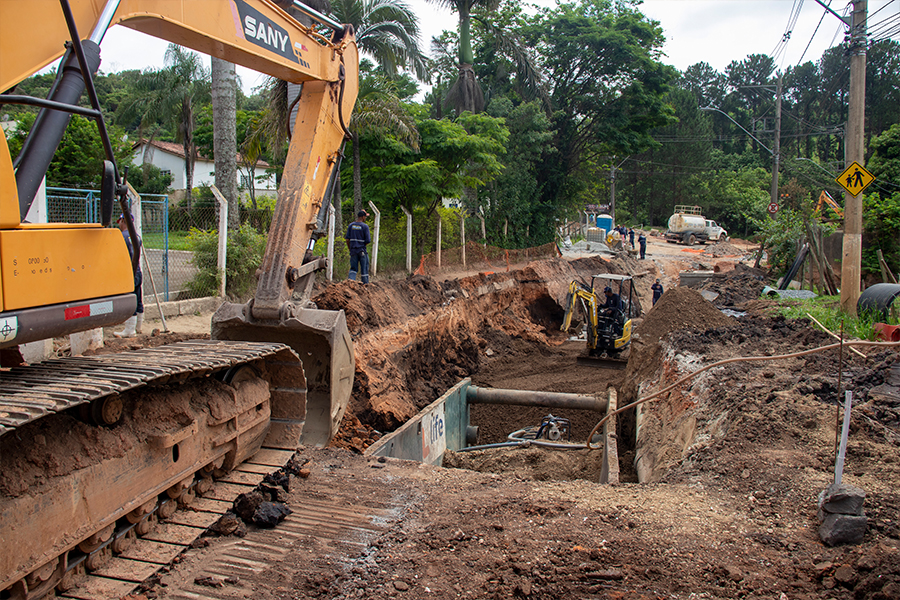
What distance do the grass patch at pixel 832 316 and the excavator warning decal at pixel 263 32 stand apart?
790cm

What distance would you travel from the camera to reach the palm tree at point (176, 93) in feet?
95.4

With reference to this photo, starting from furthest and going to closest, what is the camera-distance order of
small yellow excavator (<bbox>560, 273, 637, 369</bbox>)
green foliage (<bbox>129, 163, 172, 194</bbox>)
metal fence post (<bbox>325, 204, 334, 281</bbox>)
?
green foliage (<bbox>129, 163, 172, 194</bbox>)
small yellow excavator (<bbox>560, 273, 637, 369</bbox>)
metal fence post (<bbox>325, 204, 334, 281</bbox>)

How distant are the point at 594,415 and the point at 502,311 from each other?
7.57 meters

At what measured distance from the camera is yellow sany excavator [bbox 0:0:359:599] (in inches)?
113

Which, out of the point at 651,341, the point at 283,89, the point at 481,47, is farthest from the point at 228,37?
the point at 481,47

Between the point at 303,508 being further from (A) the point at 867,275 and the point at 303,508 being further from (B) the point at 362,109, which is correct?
(A) the point at 867,275

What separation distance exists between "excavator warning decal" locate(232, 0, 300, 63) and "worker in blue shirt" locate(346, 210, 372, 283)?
21.4 ft

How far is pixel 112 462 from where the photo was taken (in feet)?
11.0

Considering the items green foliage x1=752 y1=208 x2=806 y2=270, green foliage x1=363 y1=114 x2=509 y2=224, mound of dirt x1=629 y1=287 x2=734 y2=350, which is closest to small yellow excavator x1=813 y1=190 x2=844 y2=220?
green foliage x1=752 y1=208 x2=806 y2=270

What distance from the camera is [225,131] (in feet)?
38.6

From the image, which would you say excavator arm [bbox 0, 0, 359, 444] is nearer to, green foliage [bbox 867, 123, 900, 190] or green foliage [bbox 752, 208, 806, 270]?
green foliage [bbox 752, 208, 806, 270]

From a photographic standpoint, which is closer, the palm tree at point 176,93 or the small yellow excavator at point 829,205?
the small yellow excavator at point 829,205

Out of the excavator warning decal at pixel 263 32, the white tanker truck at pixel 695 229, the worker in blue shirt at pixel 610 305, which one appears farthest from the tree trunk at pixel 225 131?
the white tanker truck at pixel 695 229

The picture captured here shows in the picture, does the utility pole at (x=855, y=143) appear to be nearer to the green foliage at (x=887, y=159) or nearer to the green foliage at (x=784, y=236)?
the green foliage at (x=784, y=236)
